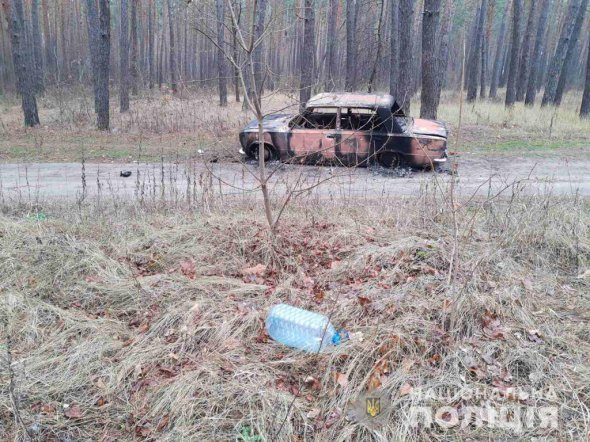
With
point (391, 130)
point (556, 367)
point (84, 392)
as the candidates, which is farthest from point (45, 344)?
point (391, 130)

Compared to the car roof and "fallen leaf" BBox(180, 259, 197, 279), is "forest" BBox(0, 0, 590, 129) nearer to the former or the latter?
the car roof

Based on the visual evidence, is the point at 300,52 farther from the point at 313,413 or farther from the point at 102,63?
the point at 313,413

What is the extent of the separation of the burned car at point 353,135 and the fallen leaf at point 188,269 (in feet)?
14.9

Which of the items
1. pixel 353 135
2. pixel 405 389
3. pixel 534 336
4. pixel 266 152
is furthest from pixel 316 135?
pixel 405 389

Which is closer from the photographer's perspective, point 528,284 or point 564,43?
point 528,284

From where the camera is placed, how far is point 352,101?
30.0 feet

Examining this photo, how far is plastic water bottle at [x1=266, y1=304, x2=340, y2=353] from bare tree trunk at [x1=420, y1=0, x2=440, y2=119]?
907 cm

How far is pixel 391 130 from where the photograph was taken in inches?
355

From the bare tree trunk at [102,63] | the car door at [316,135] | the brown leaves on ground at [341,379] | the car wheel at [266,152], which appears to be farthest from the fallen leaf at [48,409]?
the bare tree trunk at [102,63]

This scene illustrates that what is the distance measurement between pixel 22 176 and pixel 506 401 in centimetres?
896

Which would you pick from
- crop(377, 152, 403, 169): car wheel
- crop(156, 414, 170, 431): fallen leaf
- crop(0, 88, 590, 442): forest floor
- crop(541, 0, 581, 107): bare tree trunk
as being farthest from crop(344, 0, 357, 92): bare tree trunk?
crop(156, 414, 170, 431): fallen leaf

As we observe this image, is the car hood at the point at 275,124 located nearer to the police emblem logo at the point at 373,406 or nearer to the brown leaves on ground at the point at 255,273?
the brown leaves on ground at the point at 255,273

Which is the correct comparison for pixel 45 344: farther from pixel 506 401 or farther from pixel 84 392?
pixel 506 401

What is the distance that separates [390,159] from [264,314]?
6179mm
